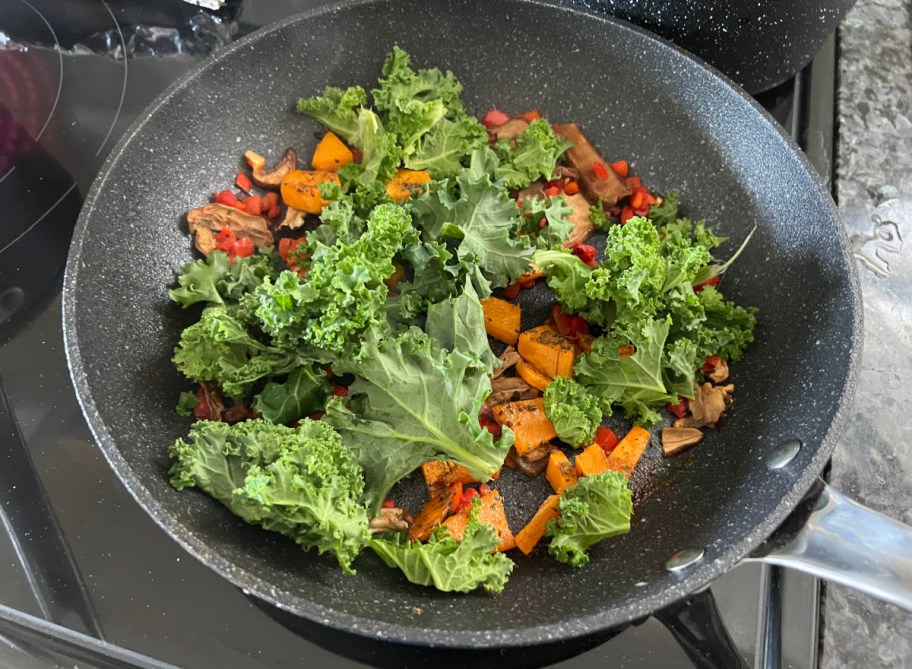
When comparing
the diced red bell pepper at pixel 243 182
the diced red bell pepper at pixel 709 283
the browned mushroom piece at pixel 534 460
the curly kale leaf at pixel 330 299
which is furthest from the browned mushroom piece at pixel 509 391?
the diced red bell pepper at pixel 243 182

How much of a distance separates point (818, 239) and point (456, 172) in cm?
83

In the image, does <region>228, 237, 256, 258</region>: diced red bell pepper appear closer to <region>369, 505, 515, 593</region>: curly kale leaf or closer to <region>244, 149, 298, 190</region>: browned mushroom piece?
<region>244, 149, 298, 190</region>: browned mushroom piece

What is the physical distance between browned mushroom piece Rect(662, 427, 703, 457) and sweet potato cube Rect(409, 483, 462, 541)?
0.46m

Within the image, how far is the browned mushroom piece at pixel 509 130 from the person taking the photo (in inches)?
75.3

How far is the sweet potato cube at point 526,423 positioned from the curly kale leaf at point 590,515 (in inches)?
7.2

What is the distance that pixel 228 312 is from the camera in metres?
1.58

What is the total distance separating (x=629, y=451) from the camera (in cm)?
159

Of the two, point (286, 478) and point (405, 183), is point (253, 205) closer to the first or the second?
point (405, 183)

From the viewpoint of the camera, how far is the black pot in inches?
69.6

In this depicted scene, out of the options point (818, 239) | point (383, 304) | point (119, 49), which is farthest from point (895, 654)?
point (119, 49)

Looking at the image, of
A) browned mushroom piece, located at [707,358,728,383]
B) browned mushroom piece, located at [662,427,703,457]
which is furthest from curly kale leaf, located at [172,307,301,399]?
browned mushroom piece, located at [707,358,728,383]

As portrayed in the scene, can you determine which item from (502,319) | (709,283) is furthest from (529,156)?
(709,283)

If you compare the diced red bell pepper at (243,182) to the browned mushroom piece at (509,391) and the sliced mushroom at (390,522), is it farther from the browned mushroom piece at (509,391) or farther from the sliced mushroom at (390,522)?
the sliced mushroom at (390,522)

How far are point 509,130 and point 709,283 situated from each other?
2.07ft
